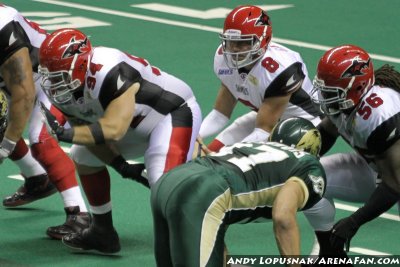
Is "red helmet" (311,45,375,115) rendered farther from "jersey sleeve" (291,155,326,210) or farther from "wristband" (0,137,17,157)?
"wristband" (0,137,17,157)

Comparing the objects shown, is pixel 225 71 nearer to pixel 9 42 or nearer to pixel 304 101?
pixel 304 101

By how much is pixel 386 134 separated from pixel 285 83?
1.42 m

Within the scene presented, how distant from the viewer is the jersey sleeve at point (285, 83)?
934cm

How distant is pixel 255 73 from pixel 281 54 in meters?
0.27

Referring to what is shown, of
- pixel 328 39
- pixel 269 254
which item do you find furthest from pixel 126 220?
pixel 328 39

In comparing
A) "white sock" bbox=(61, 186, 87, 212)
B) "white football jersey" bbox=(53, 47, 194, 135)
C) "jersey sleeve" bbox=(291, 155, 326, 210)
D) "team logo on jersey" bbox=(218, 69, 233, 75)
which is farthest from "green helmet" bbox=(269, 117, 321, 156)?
"white sock" bbox=(61, 186, 87, 212)

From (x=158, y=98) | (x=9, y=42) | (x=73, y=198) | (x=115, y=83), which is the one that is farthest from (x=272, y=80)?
(x=9, y=42)

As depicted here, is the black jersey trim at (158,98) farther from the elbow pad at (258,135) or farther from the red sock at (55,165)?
the red sock at (55,165)

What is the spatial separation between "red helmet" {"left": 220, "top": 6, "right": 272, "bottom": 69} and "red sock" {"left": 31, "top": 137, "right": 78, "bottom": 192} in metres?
1.40

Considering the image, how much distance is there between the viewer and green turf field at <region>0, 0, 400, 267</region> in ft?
30.1

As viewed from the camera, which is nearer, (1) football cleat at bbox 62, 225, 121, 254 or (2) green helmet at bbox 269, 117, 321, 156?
(2) green helmet at bbox 269, 117, 321, 156

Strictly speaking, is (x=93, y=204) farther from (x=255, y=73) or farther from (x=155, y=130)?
(x=255, y=73)

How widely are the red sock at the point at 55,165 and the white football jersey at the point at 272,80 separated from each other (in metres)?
1.35

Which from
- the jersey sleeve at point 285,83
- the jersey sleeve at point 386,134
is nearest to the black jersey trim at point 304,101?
the jersey sleeve at point 285,83
